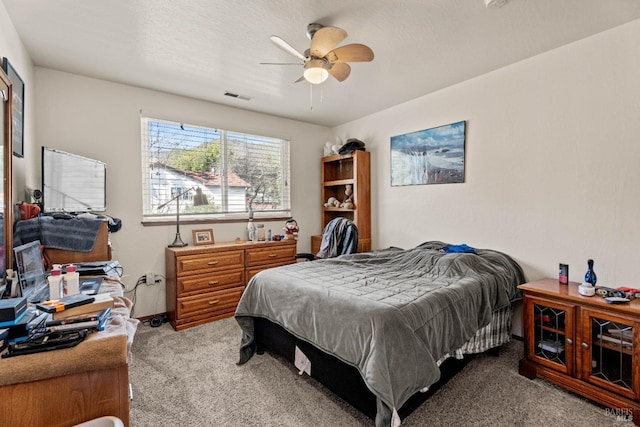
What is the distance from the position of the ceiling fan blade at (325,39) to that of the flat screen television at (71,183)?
2.09 metres

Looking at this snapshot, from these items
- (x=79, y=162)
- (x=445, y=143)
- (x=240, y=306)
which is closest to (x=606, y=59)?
(x=445, y=143)

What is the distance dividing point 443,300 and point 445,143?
204cm

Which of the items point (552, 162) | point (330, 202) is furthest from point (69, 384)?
point (330, 202)

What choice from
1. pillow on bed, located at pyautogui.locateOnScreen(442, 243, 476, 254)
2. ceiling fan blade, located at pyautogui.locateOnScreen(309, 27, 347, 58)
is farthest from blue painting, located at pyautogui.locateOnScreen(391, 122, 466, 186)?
ceiling fan blade, located at pyautogui.locateOnScreen(309, 27, 347, 58)

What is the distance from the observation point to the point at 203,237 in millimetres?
3658

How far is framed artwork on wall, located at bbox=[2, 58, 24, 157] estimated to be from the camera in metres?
1.96

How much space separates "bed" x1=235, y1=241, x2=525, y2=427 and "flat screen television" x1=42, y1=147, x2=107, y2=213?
1.64 meters

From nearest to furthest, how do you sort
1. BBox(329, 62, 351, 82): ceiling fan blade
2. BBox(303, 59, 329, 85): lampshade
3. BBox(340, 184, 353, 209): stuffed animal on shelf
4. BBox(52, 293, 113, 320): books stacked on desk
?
BBox(52, 293, 113, 320): books stacked on desk → BBox(303, 59, 329, 85): lampshade → BBox(329, 62, 351, 82): ceiling fan blade → BBox(340, 184, 353, 209): stuffed animal on shelf

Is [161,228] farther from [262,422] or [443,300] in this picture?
[443,300]

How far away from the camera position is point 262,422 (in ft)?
5.82

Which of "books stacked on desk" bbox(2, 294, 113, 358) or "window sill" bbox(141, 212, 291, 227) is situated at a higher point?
"window sill" bbox(141, 212, 291, 227)

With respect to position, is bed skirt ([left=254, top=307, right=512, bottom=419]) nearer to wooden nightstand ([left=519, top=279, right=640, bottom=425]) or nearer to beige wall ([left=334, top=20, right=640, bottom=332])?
wooden nightstand ([left=519, top=279, right=640, bottom=425])

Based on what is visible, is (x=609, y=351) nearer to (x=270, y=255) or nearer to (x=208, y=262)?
(x=270, y=255)

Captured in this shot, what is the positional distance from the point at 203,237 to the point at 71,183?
1442 mm
